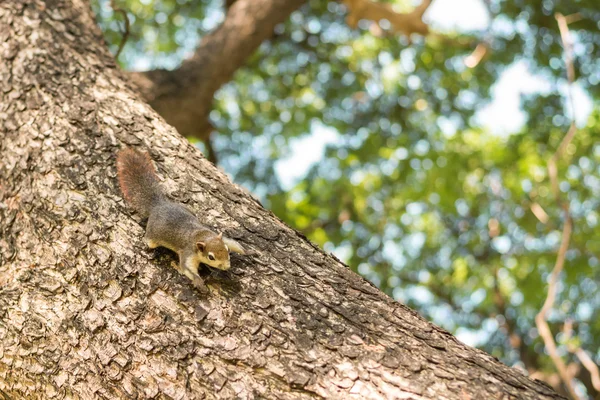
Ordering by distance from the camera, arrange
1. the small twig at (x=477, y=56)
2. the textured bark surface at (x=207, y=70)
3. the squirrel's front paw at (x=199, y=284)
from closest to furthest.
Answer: the squirrel's front paw at (x=199, y=284), the textured bark surface at (x=207, y=70), the small twig at (x=477, y=56)

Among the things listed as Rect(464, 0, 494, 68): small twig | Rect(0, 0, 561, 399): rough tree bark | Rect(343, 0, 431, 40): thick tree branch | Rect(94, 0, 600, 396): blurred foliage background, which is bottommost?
Rect(94, 0, 600, 396): blurred foliage background

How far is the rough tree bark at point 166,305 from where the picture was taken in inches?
78.5

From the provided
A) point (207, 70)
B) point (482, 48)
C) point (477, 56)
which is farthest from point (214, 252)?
point (482, 48)

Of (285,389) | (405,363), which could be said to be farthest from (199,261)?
(405,363)

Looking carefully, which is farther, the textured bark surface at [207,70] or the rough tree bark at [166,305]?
the textured bark surface at [207,70]

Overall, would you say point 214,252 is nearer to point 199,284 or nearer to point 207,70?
point 199,284

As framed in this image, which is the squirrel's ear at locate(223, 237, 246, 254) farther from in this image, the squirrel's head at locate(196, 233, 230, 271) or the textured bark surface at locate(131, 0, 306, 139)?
the textured bark surface at locate(131, 0, 306, 139)

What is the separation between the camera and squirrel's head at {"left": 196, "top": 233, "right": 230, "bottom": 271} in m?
2.27

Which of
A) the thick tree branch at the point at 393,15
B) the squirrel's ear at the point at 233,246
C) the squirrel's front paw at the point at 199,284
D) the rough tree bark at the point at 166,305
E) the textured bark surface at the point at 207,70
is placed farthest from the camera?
the thick tree branch at the point at 393,15

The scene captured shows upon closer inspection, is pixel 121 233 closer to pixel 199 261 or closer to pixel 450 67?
pixel 199 261

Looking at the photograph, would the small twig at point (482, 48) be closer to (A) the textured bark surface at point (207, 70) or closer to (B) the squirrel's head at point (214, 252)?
(A) the textured bark surface at point (207, 70)

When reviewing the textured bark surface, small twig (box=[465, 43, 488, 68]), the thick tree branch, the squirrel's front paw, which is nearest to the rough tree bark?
the squirrel's front paw

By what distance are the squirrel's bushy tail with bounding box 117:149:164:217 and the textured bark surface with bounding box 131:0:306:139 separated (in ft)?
7.51

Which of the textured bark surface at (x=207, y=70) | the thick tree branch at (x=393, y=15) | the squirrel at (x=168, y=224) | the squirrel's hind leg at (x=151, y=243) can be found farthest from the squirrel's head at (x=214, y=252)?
the thick tree branch at (x=393, y=15)
